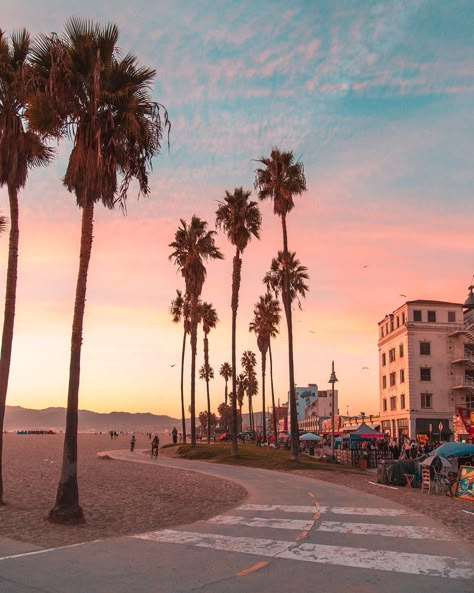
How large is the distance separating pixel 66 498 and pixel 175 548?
171 inches

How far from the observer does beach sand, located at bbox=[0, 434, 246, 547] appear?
12.8 metres

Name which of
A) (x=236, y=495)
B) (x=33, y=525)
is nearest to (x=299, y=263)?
(x=236, y=495)

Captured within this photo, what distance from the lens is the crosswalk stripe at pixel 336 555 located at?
912 cm

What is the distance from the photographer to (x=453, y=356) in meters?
62.0

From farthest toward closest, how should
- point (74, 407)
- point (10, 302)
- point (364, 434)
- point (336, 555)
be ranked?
point (364, 434) → point (10, 302) → point (74, 407) → point (336, 555)

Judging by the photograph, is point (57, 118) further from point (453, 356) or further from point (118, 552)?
point (453, 356)

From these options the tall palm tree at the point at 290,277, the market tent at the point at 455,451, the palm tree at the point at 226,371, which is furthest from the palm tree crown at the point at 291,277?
the palm tree at the point at 226,371

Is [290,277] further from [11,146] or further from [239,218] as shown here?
[11,146]

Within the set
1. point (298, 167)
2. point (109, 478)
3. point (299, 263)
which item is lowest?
point (109, 478)

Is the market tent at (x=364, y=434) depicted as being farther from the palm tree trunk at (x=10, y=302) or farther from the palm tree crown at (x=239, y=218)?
the palm tree trunk at (x=10, y=302)

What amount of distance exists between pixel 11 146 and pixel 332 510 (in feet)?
→ 46.2

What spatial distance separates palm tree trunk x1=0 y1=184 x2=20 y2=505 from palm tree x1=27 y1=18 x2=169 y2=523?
2.63 meters

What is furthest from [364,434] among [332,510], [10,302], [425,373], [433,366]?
[10,302]

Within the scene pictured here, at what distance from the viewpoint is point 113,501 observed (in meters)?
18.2
